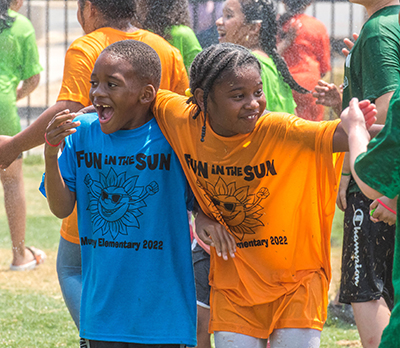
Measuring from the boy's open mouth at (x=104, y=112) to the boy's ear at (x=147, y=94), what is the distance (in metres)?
0.13

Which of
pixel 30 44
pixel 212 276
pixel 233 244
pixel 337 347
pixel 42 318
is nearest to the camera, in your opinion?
pixel 233 244

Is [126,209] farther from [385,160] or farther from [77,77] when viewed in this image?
[385,160]

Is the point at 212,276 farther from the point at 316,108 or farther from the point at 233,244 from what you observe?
the point at 316,108

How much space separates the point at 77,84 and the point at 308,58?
1871 mm

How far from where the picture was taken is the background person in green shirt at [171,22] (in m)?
3.63

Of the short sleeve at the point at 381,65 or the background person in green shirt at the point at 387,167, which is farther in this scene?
the short sleeve at the point at 381,65

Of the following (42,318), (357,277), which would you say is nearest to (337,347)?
(357,277)

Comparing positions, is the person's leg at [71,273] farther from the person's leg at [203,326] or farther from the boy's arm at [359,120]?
the boy's arm at [359,120]

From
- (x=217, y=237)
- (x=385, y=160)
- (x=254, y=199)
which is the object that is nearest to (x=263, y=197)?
(x=254, y=199)

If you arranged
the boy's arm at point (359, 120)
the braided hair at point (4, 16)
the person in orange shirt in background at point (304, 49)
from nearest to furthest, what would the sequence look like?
the boy's arm at point (359, 120)
the person in orange shirt in background at point (304, 49)
the braided hair at point (4, 16)

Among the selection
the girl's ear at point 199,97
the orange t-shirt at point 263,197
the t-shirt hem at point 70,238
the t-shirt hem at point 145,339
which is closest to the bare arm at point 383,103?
the orange t-shirt at point 263,197

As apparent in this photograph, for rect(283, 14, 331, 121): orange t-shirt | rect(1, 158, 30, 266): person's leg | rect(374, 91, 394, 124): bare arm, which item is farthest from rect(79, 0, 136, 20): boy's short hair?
rect(1, 158, 30, 266): person's leg

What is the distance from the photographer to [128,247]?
2348 mm

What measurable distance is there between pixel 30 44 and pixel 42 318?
194 centimetres
